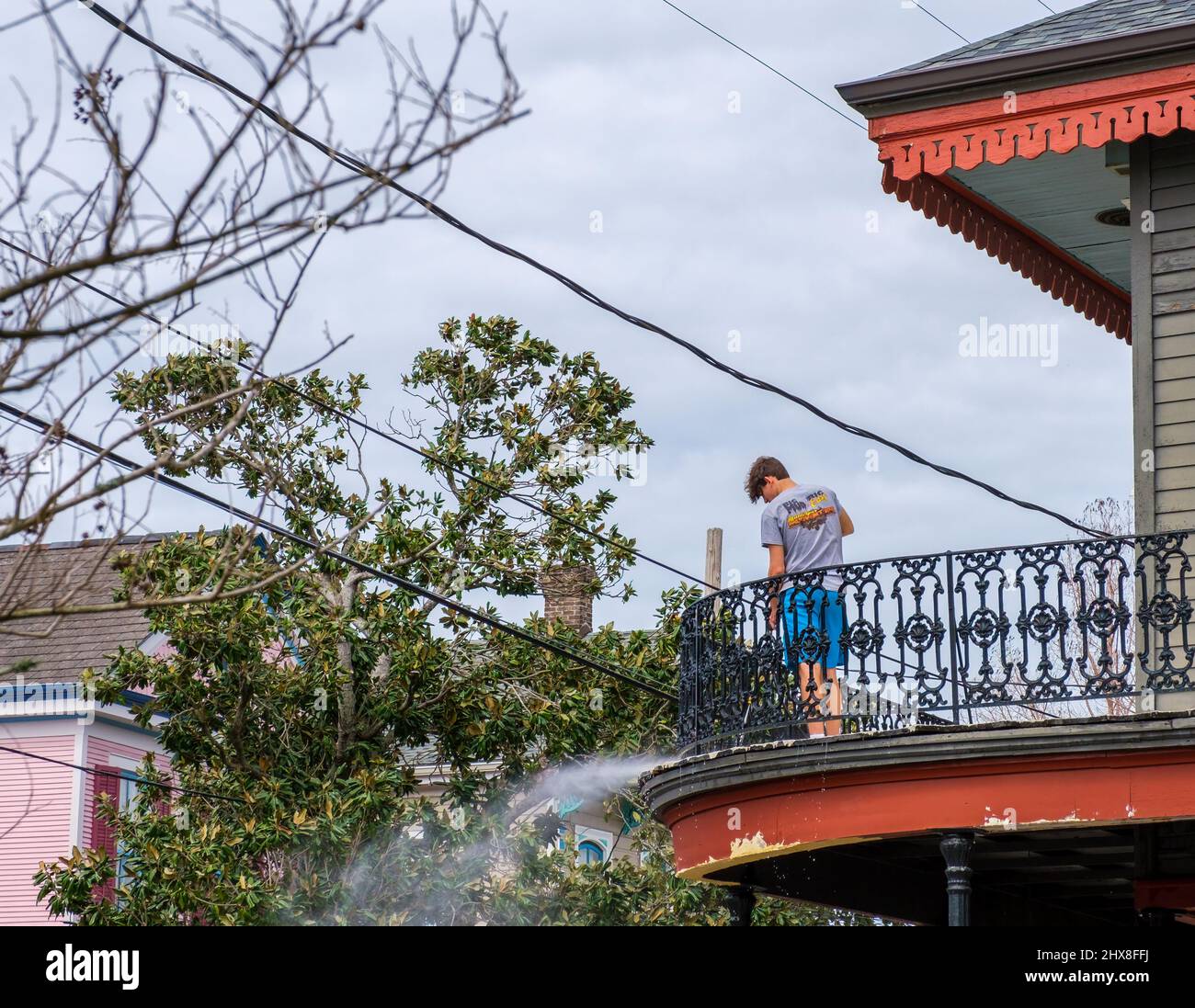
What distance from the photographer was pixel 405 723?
668 inches

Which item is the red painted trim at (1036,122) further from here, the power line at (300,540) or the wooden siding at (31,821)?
the wooden siding at (31,821)

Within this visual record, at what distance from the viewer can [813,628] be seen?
10.5 metres

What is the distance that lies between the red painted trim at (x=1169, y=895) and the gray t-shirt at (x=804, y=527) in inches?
120

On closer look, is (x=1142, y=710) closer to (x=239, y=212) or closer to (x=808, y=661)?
(x=808, y=661)

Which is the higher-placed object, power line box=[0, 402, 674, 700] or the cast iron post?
power line box=[0, 402, 674, 700]

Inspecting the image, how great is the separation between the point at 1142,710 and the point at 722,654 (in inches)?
98.9

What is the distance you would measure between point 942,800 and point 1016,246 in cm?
479

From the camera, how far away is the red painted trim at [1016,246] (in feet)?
39.8

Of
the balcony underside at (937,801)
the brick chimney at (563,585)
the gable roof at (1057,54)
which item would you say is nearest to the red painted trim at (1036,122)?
the gable roof at (1057,54)

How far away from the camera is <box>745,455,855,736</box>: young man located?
34.4ft
